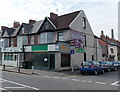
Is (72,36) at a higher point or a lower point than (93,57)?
higher

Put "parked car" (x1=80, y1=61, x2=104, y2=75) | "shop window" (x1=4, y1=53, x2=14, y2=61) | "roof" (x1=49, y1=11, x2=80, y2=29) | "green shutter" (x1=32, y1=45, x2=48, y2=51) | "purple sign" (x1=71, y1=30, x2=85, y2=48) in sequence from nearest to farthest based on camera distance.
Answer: "parked car" (x1=80, y1=61, x2=104, y2=75) < "green shutter" (x1=32, y1=45, x2=48, y2=51) < "purple sign" (x1=71, y1=30, x2=85, y2=48) < "roof" (x1=49, y1=11, x2=80, y2=29) < "shop window" (x1=4, y1=53, x2=14, y2=61)

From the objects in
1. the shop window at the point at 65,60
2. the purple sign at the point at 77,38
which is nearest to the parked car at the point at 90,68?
the shop window at the point at 65,60

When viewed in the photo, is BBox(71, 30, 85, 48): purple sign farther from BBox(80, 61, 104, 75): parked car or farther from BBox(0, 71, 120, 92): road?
BBox(0, 71, 120, 92): road

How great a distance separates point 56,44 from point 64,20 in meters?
6.19

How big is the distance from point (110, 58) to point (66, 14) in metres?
24.3

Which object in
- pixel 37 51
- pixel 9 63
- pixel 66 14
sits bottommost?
pixel 9 63

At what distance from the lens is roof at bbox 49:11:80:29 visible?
22397 mm

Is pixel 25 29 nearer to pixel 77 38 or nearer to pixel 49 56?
pixel 49 56

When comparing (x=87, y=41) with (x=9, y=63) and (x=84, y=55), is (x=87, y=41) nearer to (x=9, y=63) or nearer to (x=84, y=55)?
(x=84, y=55)

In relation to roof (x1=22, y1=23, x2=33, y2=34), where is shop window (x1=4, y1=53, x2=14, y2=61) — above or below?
below

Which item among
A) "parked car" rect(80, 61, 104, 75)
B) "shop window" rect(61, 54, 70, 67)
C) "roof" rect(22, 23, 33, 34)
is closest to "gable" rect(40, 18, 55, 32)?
"roof" rect(22, 23, 33, 34)

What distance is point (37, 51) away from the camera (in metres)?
21.5

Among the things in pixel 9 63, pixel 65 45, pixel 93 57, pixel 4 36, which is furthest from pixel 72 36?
pixel 4 36

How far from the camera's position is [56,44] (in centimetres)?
1923
